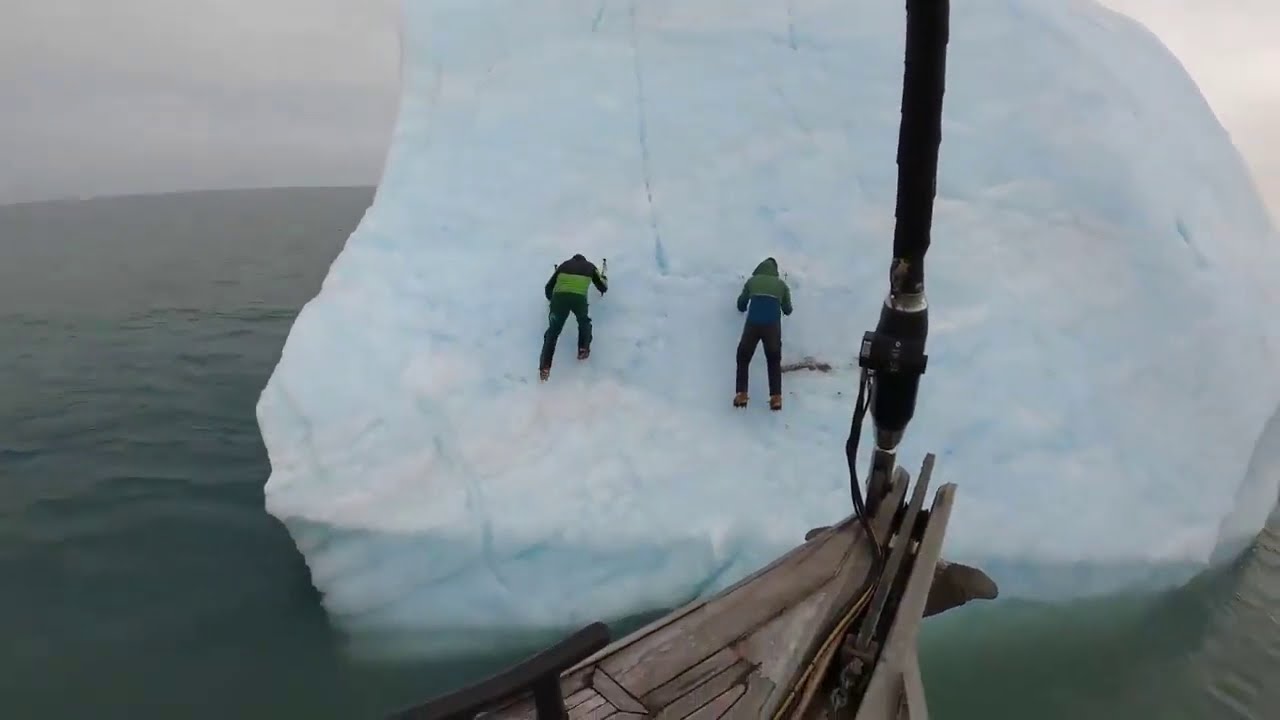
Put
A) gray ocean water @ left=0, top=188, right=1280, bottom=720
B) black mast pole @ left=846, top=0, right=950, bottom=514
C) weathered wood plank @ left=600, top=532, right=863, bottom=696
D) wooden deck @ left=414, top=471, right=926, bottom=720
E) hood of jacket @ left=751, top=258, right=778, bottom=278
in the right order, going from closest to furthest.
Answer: black mast pole @ left=846, top=0, right=950, bottom=514 → wooden deck @ left=414, top=471, right=926, bottom=720 → weathered wood plank @ left=600, top=532, right=863, bottom=696 → gray ocean water @ left=0, top=188, right=1280, bottom=720 → hood of jacket @ left=751, top=258, right=778, bottom=278

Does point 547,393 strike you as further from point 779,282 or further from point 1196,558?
point 1196,558

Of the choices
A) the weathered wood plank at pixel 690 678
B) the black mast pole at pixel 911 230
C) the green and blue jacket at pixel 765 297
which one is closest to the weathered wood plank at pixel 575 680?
the weathered wood plank at pixel 690 678

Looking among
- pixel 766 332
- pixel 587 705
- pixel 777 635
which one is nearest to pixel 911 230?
pixel 777 635

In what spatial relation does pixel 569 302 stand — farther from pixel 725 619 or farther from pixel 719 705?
pixel 719 705

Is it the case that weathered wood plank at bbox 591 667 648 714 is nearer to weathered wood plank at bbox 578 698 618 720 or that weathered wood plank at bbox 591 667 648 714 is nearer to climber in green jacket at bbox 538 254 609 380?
weathered wood plank at bbox 578 698 618 720

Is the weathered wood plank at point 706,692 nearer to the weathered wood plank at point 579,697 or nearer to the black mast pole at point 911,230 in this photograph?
the weathered wood plank at point 579,697

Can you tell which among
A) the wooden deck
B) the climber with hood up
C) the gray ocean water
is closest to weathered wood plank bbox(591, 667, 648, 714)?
the wooden deck
